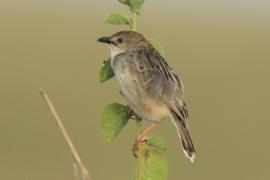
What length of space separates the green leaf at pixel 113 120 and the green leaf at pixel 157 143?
14 centimetres

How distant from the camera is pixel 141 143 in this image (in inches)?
142

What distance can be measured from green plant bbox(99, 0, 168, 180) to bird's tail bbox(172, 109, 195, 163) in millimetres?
715

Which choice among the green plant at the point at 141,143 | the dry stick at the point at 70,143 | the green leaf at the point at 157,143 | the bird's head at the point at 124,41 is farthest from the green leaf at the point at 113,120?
the bird's head at the point at 124,41

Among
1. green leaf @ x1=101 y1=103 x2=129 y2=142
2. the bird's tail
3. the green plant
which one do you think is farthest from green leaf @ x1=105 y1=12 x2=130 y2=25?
the bird's tail

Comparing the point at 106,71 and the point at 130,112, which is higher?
the point at 106,71

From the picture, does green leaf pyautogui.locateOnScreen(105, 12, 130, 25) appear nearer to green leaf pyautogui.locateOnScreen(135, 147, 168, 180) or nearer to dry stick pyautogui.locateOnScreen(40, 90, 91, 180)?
green leaf pyautogui.locateOnScreen(135, 147, 168, 180)

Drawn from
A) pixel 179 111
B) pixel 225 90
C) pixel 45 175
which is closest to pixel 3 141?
pixel 45 175

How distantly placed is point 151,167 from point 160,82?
3.97 ft

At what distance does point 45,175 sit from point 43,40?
13102mm

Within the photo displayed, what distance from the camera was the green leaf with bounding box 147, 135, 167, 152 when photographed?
354cm

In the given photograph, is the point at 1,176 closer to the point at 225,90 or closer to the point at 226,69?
the point at 225,90

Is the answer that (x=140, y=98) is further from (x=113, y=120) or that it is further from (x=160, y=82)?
(x=113, y=120)

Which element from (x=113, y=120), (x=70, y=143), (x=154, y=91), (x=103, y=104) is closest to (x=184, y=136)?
(x=154, y=91)

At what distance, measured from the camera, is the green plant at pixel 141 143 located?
Answer: 3.41 meters
